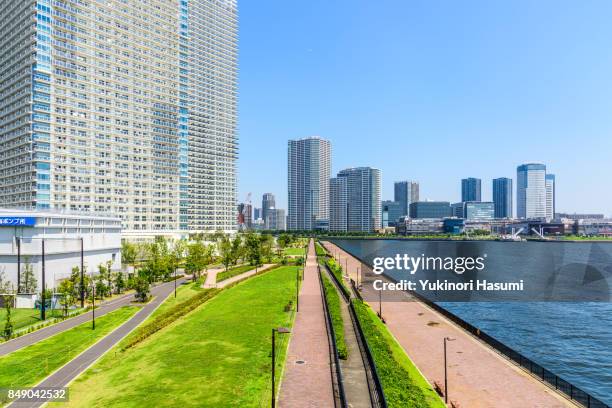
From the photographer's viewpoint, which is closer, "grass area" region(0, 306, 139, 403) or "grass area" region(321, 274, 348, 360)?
"grass area" region(0, 306, 139, 403)

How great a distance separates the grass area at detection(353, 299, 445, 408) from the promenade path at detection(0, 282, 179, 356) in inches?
1740

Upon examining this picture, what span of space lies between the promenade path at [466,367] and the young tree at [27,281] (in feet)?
220

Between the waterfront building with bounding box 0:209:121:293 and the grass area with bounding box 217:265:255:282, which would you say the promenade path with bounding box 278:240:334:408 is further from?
the waterfront building with bounding box 0:209:121:293

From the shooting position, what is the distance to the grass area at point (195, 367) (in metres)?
36.3

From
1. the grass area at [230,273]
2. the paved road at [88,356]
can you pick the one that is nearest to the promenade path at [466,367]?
the paved road at [88,356]

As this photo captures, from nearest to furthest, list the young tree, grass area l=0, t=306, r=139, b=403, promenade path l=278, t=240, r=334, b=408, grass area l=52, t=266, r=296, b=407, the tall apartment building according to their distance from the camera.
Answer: promenade path l=278, t=240, r=334, b=408 < grass area l=52, t=266, r=296, b=407 < grass area l=0, t=306, r=139, b=403 < the young tree < the tall apartment building

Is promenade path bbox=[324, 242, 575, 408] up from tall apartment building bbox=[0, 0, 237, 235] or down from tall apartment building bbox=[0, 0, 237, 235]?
down

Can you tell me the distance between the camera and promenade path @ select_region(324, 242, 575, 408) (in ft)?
128

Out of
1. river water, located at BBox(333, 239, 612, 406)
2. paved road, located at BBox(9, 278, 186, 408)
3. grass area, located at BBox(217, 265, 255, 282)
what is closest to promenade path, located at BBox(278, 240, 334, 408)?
paved road, located at BBox(9, 278, 186, 408)

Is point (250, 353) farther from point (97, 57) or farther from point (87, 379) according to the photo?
point (97, 57)

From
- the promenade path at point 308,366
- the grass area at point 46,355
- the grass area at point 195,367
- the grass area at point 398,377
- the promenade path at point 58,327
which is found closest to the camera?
the grass area at point 398,377

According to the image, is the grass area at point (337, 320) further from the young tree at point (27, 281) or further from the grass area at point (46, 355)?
the young tree at point (27, 281)

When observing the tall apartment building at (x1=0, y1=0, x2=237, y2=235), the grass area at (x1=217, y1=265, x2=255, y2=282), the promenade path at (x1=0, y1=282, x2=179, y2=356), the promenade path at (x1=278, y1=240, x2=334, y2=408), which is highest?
the tall apartment building at (x1=0, y1=0, x2=237, y2=235)

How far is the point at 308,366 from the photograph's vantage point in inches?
Result: 1676
